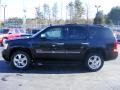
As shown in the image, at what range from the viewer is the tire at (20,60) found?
12.4 meters

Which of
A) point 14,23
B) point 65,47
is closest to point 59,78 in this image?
point 65,47

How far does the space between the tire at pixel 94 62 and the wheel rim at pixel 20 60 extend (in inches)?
89.3

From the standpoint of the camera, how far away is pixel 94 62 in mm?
12492

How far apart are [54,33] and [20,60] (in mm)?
1590

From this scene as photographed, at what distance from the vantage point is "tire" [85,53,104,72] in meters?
12.4

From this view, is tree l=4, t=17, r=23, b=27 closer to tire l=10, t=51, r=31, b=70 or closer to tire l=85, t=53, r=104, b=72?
tire l=10, t=51, r=31, b=70

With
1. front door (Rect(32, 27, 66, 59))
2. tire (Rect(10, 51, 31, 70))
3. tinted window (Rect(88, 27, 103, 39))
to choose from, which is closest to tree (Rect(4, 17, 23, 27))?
tire (Rect(10, 51, 31, 70))

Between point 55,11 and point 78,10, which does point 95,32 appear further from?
point 55,11

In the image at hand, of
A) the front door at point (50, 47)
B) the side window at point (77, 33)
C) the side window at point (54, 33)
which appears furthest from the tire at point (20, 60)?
the side window at point (77, 33)

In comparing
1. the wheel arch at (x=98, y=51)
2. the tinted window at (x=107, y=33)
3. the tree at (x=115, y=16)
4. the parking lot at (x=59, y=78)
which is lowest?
the parking lot at (x=59, y=78)

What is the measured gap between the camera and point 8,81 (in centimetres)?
1016

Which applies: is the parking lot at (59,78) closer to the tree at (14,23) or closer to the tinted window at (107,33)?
the tinted window at (107,33)

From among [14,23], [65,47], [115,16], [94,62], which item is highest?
[115,16]

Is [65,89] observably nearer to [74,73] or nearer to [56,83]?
[56,83]
